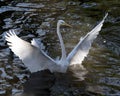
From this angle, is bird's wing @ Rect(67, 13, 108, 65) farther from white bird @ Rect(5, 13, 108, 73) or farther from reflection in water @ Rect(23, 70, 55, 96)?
reflection in water @ Rect(23, 70, 55, 96)

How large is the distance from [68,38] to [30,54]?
8.08 ft

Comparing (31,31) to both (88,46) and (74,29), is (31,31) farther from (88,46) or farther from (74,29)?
(88,46)

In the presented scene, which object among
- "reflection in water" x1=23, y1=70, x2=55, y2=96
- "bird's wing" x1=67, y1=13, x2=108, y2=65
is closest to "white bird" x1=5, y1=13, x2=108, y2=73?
"bird's wing" x1=67, y1=13, x2=108, y2=65

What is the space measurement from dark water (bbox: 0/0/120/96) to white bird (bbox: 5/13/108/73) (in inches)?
10.0

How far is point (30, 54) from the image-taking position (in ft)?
39.3

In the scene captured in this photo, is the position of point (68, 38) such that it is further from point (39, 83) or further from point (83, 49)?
point (39, 83)

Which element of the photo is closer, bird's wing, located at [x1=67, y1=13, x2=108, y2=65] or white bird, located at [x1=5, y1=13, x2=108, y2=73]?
white bird, located at [x1=5, y1=13, x2=108, y2=73]

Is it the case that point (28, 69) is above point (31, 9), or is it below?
below

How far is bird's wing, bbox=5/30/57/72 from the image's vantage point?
38.5 ft

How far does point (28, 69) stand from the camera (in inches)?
492

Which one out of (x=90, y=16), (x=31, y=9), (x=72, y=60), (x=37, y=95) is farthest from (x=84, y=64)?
(x=31, y=9)

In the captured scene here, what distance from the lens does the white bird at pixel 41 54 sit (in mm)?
11773

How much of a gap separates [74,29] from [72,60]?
202 centimetres

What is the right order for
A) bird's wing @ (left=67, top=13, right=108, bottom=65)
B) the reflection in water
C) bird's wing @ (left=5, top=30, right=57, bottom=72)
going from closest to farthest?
1. the reflection in water
2. bird's wing @ (left=5, top=30, right=57, bottom=72)
3. bird's wing @ (left=67, top=13, right=108, bottom=65)
